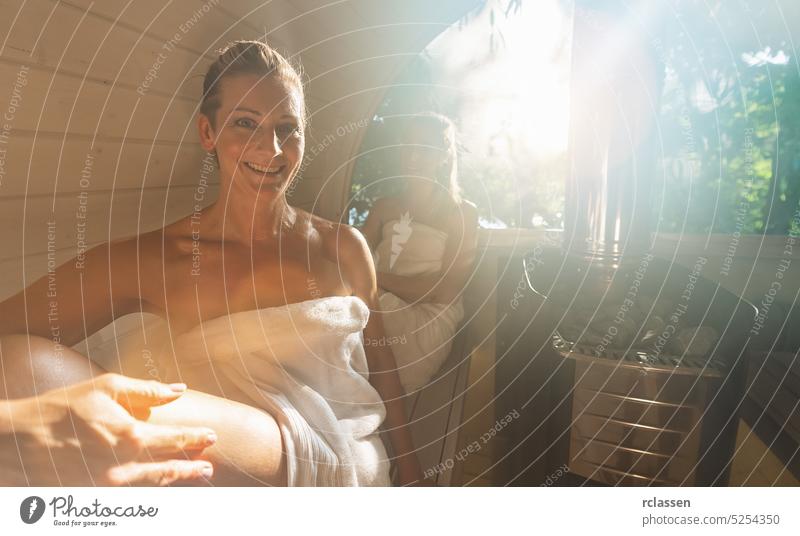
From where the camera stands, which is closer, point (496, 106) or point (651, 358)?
point (651, 358)

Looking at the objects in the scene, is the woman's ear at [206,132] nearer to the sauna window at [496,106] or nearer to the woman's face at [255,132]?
the woman's face at [255,132]

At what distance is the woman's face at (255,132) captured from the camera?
19.7 inches

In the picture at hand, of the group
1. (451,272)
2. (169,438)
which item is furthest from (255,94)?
(451,272)

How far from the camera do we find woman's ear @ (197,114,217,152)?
51cm

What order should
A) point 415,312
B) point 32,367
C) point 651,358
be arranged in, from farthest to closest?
point 415,312 < point 651,358 < point 32,367

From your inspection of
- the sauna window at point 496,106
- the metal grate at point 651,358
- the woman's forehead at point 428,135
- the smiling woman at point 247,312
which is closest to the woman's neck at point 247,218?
the smiling woman at point 247,312

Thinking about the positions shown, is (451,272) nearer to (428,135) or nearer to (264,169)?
(428,135)

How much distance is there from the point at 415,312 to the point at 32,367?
423 mm

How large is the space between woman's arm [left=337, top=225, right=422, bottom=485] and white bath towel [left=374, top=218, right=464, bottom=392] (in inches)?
0.7

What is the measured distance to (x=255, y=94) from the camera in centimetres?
50

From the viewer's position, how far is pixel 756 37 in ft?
2.08

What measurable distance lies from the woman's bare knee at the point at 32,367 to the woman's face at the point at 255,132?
210 mm

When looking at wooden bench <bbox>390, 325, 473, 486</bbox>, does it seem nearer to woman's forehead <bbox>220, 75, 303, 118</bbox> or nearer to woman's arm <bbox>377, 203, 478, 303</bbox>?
woman's arm <bbox>377, 203, 478, 303</bbox>

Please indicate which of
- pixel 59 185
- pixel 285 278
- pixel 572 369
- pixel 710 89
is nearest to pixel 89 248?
pixel 59 185
